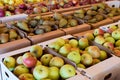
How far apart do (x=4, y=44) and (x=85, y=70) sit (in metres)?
0.77

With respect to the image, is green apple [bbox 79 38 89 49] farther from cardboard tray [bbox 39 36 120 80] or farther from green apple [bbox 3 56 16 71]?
green apple [bbox 3 56 16 71]

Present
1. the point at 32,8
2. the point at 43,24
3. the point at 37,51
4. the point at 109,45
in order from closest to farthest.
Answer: the point at 37,51 → the point at 109,45 → the point at 43,24 → the point at 32,8

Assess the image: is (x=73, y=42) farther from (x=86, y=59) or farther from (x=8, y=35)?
(x=8, y=35)

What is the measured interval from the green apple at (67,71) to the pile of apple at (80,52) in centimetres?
12

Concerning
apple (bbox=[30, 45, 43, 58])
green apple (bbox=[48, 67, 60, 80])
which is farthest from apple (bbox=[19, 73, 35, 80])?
apple (bbox=[30, 45, 43, 58])

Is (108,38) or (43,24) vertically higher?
(43,24)

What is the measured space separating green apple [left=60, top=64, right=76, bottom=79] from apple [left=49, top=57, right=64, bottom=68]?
5 cm

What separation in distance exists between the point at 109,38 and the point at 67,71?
66 cm

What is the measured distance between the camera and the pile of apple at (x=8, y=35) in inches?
63.3

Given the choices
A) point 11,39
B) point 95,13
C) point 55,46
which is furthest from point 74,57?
point 95,13

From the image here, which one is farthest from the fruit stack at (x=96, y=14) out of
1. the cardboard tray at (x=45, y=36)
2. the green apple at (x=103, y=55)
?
the green apple at (x=103, y=55)

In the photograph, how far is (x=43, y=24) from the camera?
1.91 meters

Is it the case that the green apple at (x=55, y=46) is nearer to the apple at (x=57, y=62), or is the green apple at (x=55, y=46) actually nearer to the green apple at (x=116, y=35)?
the apple at (x=57, y=62)

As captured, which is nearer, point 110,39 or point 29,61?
point 29,61
